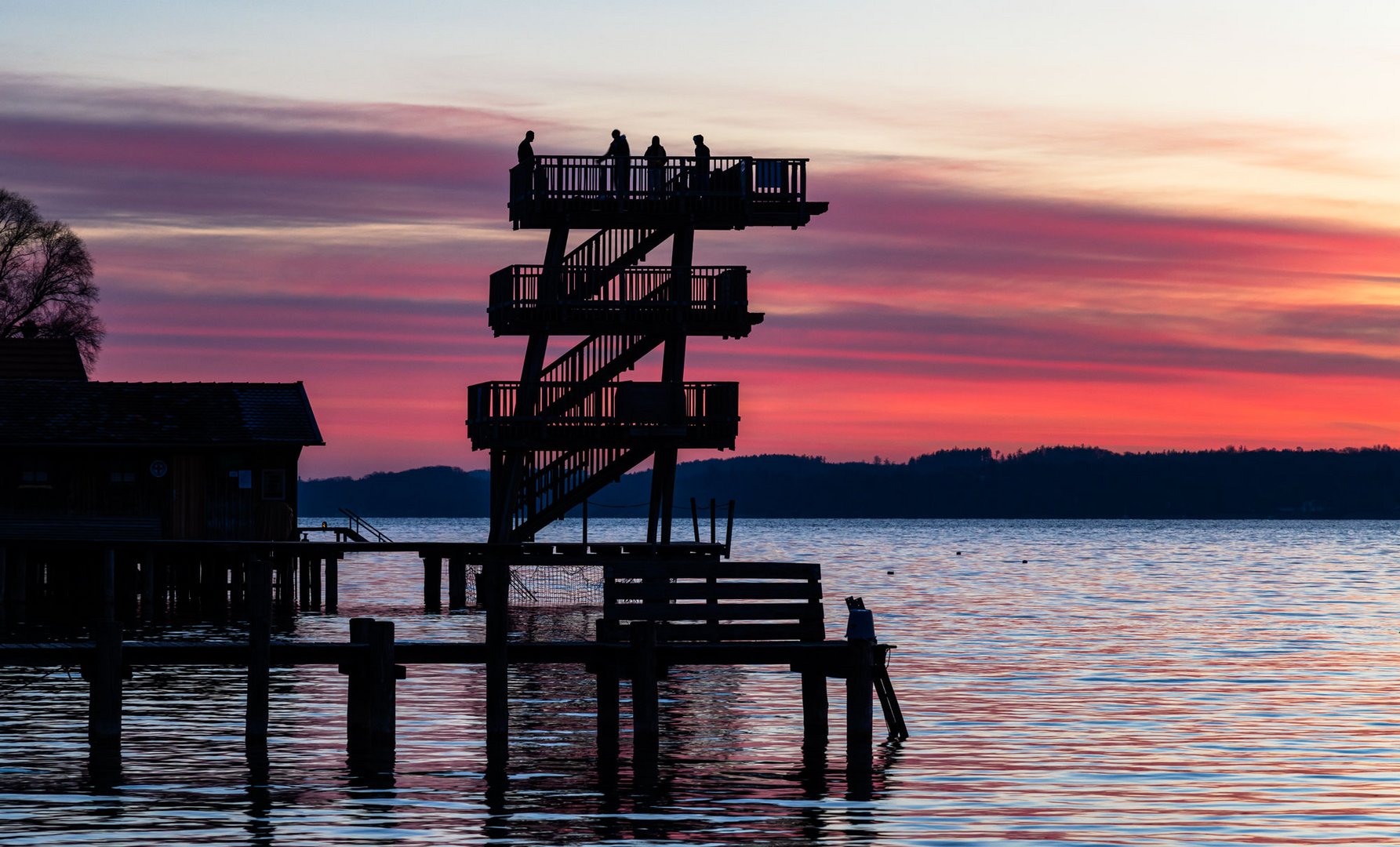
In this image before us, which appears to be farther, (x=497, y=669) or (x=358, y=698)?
(x=358, y=698)

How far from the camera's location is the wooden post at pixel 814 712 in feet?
84.1

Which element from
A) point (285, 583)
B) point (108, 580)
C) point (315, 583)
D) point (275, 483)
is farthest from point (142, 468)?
point (285, 583)

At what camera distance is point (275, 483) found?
58.7 metres

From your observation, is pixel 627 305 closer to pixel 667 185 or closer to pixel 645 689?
pixel 667 185

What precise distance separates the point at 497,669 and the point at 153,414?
122 feet

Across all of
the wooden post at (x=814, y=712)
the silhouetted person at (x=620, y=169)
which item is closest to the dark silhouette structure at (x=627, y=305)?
the silhouetted person at (x=620, y=169)

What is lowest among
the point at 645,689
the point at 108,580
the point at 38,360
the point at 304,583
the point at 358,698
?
the point at 304,583

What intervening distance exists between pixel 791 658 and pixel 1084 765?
429 centimetres

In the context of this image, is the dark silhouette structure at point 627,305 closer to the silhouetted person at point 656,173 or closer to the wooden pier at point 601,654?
the silhouetted person at point 656,173

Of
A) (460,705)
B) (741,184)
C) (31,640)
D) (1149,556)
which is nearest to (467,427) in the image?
(741,184)

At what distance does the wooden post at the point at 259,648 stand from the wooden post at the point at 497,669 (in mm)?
2603

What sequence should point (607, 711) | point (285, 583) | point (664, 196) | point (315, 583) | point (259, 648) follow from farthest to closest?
point (285, 583), point (315, 583), point (664, 196), point (607, 711), point (259, 648)

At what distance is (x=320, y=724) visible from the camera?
93.5ft

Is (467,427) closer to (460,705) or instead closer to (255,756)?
(460,705)
